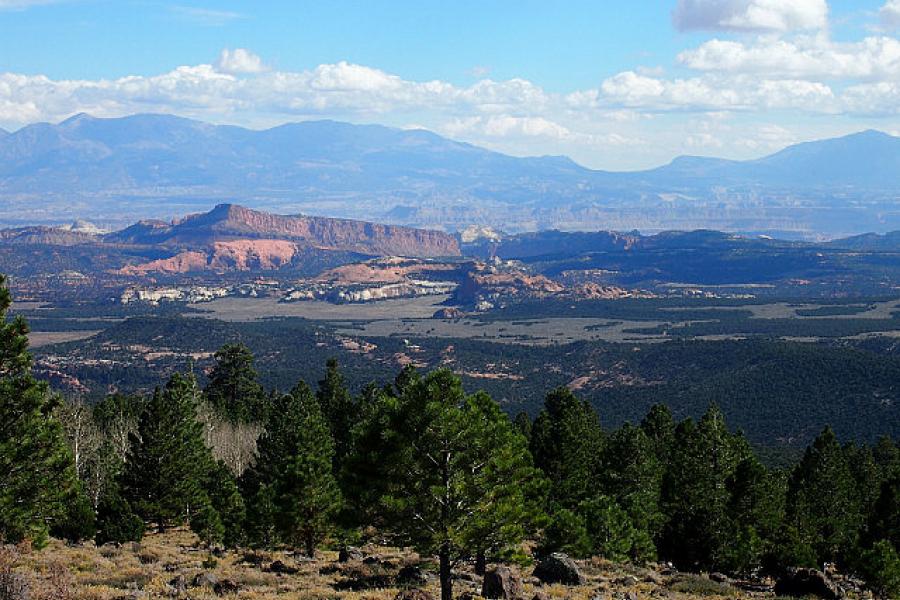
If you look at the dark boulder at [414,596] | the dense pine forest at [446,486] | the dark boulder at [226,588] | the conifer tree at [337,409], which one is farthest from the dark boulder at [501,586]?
the conifer tree at [337,409]

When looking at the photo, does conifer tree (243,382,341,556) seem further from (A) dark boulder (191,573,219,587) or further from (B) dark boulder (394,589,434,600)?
(B) dark boulder (394,589,434,600)

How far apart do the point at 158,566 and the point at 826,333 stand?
167 m

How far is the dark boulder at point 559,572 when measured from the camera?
112 ft

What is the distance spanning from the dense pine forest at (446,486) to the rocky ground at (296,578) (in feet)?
4.30

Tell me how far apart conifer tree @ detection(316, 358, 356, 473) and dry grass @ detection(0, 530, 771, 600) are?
2179 cm

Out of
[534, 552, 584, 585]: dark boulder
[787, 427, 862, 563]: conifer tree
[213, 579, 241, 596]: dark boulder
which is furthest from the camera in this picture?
[787, 427, 862, 563]: conifer tree

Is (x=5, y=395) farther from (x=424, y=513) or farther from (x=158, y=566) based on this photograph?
(x=424, y=513)

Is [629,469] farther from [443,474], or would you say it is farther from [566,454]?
[443,474]

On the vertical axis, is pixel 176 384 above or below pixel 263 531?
above

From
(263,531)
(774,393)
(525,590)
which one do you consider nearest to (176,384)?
(263,531)

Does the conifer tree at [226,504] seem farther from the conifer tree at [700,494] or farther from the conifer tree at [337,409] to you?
the conifer tree at [700,494]

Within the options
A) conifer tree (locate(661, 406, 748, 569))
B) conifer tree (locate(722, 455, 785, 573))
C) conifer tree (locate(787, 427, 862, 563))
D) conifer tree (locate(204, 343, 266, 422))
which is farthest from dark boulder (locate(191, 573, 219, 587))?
conifer tree (locate(204, 343, 266, 422))

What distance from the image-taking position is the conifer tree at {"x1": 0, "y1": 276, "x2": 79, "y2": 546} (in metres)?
31.3

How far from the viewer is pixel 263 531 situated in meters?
43.5
